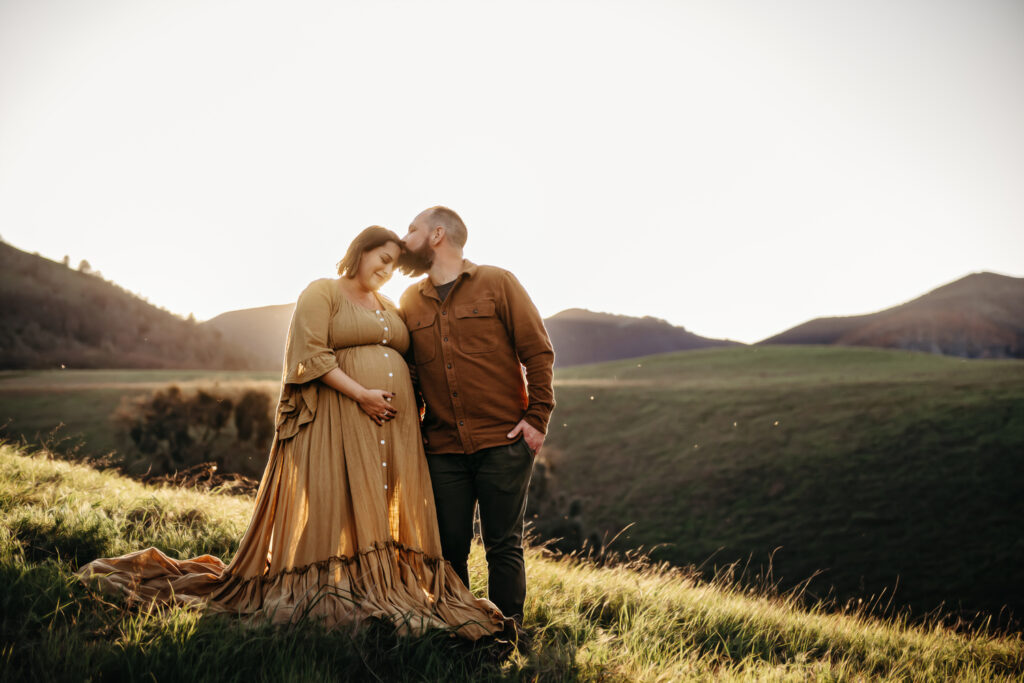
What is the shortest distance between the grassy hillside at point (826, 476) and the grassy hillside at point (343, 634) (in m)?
8.98

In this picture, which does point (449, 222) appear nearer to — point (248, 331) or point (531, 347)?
point (531, 347)

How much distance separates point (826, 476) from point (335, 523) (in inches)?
1053

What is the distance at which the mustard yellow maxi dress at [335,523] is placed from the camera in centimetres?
318

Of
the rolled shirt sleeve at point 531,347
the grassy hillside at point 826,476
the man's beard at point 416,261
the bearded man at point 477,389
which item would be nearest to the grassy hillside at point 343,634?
the bearded man at point 477,389

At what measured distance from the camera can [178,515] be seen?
5.06 m

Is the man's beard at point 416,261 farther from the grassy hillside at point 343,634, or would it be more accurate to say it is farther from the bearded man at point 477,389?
the grassy hillside at point 343,634

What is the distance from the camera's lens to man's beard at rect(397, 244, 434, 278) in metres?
4.00

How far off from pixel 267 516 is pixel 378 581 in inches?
32.6

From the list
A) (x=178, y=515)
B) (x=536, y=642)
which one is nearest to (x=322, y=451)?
(x=536, y=642)

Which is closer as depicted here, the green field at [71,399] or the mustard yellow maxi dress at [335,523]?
the mustard yellow maxi dress at [335,523]

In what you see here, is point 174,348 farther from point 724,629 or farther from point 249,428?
point 724,629

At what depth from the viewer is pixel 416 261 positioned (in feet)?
13.3

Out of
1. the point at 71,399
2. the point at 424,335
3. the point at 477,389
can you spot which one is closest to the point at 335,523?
the point at 477,389

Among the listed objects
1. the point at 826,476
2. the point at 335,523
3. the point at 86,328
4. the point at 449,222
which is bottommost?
the point at 826,476
